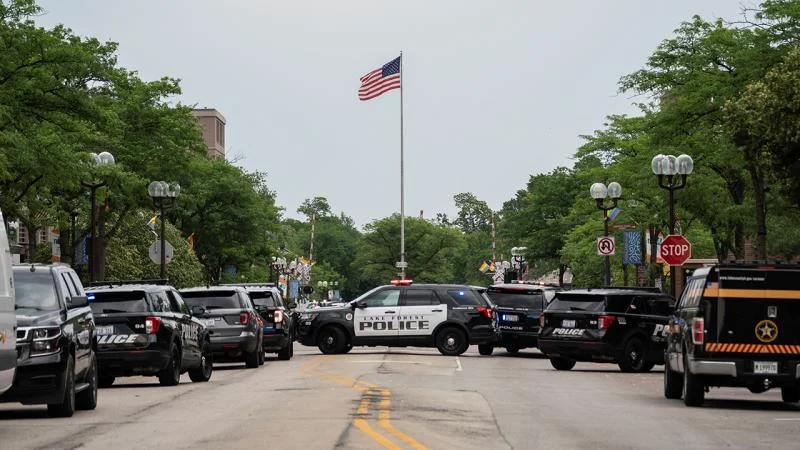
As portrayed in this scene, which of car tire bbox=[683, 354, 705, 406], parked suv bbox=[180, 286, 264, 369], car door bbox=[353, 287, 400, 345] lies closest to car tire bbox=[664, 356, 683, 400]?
car tire bbox=[683, 354, 705, 406]

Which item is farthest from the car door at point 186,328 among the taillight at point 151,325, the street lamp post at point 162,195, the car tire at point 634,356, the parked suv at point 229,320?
the street lamp post at point 162,195

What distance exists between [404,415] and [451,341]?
785 inches

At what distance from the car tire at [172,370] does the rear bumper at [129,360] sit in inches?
13.0

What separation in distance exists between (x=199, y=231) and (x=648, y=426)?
233ft

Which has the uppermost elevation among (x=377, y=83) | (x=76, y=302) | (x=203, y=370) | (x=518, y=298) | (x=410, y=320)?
(x=377, y=83)

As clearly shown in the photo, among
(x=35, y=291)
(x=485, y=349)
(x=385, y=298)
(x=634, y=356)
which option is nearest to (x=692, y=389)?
(x=35, y=291)

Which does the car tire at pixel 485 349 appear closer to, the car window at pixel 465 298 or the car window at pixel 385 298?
the car window at pixel 465 298

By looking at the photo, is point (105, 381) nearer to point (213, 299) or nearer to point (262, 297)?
point (213, 299)

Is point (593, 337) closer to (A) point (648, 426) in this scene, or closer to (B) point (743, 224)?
(A) point (648, 426)

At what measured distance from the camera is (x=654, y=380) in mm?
27578

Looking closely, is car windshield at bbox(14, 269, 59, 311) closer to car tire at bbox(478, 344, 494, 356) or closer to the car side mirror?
the car side mirror

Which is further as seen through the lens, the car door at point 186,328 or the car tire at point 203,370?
the car tire at point 203,370

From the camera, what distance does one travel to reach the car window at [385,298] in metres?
36.8

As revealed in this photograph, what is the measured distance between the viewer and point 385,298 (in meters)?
36.8
